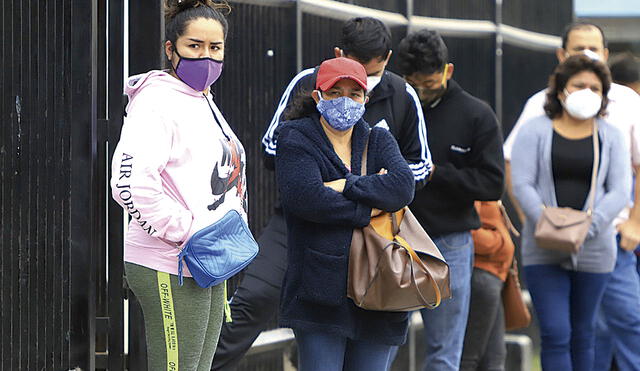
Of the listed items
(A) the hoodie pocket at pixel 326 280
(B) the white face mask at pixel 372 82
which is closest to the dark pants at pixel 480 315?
(B) the white face mask at pixel 372 82

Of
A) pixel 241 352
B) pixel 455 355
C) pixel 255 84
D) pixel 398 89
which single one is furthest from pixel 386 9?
pixel 241 352

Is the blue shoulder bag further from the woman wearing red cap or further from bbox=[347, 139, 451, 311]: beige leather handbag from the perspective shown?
bbox=[347, 139, 451, 311]: beige leather handbag

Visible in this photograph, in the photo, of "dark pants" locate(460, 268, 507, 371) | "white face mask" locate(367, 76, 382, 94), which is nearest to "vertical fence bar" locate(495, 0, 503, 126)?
"dark pants" locate(460, 268, 507, 371)

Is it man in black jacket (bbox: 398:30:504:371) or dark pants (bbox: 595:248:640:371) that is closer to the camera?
man in black jacket (bbox: 398:30:504:371)

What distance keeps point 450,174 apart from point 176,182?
2.13 m

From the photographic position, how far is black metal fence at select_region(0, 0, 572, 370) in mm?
4680

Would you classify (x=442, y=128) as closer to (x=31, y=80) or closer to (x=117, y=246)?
(x=117, y=246)

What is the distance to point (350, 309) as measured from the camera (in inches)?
179

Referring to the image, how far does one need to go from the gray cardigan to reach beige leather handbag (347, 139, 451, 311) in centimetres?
194

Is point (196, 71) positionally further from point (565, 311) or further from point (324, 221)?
point (565, 311)

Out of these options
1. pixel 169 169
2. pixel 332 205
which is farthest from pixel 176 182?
pixel 332 205

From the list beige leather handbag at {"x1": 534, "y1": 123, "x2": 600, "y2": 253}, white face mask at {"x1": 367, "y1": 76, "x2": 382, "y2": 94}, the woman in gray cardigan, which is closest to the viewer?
white face mask at {"x1": 367, "y1": 76, "x2": 382, "y2": 94}

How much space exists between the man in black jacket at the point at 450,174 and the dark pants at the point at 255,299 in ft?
2.95

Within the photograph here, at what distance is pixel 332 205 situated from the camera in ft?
14.6
